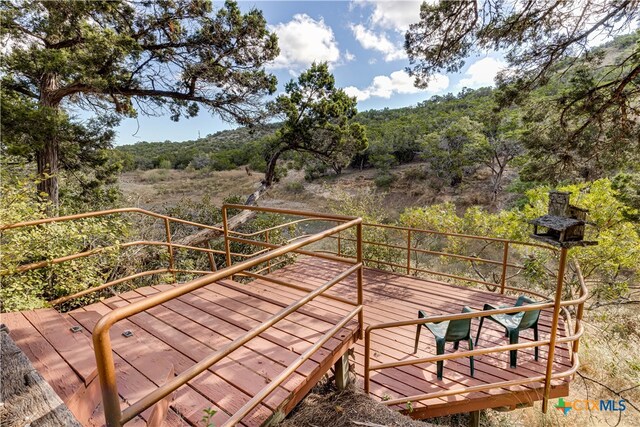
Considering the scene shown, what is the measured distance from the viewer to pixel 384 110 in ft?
142

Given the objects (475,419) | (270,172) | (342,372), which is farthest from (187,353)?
(270,172)

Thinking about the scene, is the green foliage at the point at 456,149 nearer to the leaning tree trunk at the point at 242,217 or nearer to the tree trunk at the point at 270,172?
the tree trunk at the point at 270,172

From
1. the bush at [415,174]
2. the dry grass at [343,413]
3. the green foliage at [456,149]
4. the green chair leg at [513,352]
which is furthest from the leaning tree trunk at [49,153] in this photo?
the bush at [415,174]

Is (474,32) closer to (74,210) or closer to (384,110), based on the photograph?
(74,210)

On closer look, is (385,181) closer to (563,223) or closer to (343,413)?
(563,223)

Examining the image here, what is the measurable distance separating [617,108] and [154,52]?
9774 mm

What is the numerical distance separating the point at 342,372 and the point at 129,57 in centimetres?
733

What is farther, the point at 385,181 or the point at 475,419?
the point at 385,181

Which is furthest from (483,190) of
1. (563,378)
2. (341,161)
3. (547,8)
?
(563,378)

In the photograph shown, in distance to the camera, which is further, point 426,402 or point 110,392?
point 426,402

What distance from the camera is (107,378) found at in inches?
41.6

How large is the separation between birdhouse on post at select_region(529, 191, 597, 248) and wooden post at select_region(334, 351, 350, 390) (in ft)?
7.08

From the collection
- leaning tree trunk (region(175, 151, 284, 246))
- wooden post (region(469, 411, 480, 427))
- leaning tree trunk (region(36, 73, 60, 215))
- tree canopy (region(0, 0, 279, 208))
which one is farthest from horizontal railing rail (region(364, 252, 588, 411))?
leaning tree trunk (region(36, 73, 60, 215))

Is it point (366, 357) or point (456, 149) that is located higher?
point (456, 149)
